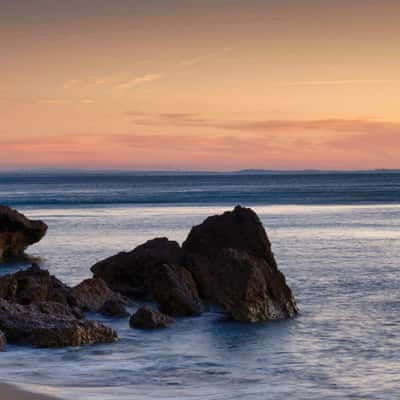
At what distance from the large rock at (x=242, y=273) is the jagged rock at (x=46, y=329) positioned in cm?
321

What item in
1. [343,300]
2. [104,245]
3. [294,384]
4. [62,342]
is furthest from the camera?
[104,245]

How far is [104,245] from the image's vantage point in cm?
3472

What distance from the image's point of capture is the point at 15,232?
32.2m

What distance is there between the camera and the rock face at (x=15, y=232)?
104 feet

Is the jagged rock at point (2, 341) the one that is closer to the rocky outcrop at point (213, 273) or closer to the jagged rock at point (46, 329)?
the jagged rock at point (46, 329)

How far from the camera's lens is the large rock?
18266 mm

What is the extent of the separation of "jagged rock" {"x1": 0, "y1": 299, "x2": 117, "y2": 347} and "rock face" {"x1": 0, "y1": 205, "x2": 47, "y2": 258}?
15707 millimetres

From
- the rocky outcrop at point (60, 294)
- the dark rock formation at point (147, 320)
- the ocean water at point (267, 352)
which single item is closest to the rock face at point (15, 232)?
the ocean water at point (267, 352)

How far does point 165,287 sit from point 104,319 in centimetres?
163

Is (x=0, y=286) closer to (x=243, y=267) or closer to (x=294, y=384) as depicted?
(x=243, y=267)

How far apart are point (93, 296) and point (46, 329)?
419cm

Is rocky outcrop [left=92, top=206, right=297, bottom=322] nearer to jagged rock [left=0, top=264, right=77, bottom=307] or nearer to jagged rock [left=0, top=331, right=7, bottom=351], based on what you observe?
jagged rock [left=0, top=264, right=77, bottom=307]

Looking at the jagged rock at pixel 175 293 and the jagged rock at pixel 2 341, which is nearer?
the jagged rock at pixel 2 341

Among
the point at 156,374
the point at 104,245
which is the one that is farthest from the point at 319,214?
the point at 156,374
